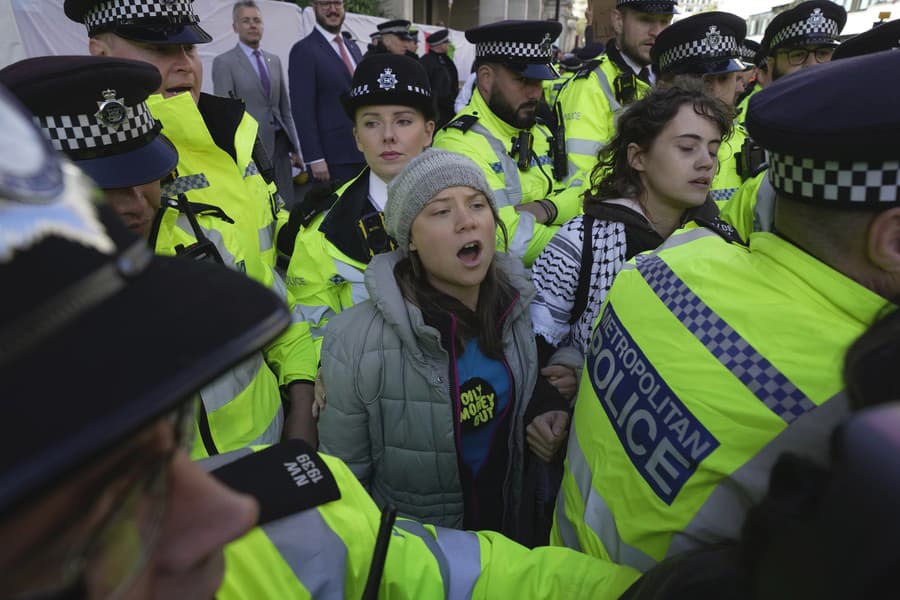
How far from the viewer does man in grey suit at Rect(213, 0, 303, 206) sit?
21.0 feet

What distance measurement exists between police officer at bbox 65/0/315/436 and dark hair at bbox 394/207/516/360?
2.10 ft

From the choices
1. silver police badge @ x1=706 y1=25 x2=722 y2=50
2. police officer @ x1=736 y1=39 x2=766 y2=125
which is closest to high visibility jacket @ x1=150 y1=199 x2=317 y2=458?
silver police badge @ x1=706 y1=25 x2=722 y2=50

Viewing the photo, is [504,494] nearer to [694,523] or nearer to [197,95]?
[694,523]

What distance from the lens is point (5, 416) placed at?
1.37ft

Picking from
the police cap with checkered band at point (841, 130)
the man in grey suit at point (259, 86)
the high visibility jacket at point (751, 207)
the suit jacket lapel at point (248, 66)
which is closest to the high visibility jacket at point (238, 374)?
the police cap with checkered band at point (841, 130)

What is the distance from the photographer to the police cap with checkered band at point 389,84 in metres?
2.79

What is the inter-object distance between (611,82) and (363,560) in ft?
13.0

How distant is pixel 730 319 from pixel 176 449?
1054 mm

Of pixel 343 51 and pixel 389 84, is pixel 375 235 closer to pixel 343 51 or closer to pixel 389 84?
pixel 389 84

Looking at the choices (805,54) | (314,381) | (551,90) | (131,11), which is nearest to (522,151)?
(314,381)

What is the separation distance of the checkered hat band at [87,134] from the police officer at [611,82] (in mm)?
2783

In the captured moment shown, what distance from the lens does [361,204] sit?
276 cm

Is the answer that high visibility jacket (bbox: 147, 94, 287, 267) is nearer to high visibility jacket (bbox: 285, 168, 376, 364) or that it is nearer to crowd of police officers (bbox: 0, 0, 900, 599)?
crowd of police officers (bbox: 0, 0, 900, 599)

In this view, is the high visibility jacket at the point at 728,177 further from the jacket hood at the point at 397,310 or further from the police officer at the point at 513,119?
the jacket hood at the point at 397,310
